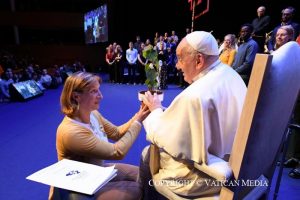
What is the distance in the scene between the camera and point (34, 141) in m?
3.94

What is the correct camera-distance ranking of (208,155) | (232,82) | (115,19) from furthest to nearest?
1. (115,19)
2. (232,82)
3. (208,155)

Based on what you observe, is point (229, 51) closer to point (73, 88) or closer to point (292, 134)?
point (292, 134)

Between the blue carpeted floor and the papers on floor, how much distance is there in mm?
1553

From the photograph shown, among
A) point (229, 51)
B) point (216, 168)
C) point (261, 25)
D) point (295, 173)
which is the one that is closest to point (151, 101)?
point (216, 168)

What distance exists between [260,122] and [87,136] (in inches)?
33.1

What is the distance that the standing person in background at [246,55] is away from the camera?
4.07 metres

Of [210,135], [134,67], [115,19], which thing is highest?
[115,19]

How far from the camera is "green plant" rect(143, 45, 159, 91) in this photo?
65.4 inches

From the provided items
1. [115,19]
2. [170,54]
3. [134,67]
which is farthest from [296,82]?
[115,19]

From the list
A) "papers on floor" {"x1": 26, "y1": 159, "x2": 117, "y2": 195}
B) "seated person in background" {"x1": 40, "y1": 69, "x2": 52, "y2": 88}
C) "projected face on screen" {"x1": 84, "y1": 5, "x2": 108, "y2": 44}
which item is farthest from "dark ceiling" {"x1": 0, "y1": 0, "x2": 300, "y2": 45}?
"papers on floor" {"x1": 26, "y1": 159, "x2": 117, "y2": 195}

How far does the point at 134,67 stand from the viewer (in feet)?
32.6

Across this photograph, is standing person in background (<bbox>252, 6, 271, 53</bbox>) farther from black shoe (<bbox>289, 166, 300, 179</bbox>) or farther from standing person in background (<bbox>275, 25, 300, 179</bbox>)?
black shoe (<bbox>289, 166, 300, 179</bbox>)

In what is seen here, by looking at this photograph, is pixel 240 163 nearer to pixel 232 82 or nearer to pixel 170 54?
pixel 232 82

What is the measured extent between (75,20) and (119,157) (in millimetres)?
15230
